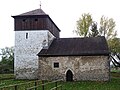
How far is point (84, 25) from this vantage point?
53.7 meters

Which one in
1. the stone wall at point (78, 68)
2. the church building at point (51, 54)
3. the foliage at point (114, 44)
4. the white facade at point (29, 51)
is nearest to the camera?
the stone wall at point (78, 68)

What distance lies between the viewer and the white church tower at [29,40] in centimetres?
3816

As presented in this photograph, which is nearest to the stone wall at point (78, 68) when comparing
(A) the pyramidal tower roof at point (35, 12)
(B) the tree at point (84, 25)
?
(A) the pyramidal tower roof at point (35, 12)

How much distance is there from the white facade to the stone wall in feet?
9.52

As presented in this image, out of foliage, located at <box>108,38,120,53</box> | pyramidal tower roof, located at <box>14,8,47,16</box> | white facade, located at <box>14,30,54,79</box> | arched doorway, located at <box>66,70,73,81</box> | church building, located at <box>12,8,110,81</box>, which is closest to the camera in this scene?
church building, located at <box>12,8,110,81</box>

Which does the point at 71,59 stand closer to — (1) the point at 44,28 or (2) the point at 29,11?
(1) the point at 44,28

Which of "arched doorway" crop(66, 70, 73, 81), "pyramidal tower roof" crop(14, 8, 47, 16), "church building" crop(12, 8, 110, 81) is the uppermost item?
"pyramidal tower roof" crop(14, 8, 47, 16)

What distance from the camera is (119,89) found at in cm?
2247

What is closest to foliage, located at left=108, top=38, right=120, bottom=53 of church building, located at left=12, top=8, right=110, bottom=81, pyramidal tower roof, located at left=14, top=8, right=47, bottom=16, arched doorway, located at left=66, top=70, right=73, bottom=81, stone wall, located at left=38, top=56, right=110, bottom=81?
church building, located at left=12, top=8, right=110, bottom=81

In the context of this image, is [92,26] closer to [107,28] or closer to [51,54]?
[107,28]

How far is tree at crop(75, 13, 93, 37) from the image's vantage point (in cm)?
5331

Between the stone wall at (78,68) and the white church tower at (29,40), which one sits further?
the white church tower at (29,40)

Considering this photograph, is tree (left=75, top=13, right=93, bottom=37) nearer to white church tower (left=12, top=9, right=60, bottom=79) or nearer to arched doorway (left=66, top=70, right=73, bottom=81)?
white church tower (left=12, top=9, right=60, bottom=79)

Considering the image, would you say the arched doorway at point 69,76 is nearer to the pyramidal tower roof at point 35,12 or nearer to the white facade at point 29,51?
the white facade at point 29,51
